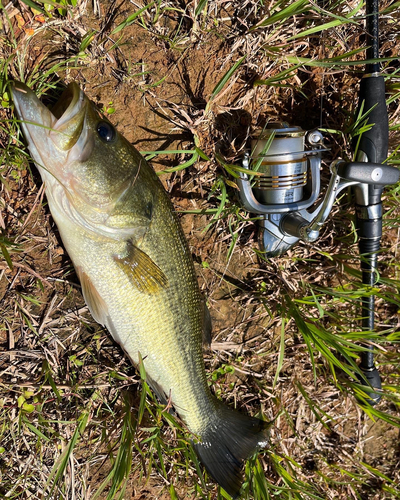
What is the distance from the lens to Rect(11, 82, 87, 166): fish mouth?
1694 mm

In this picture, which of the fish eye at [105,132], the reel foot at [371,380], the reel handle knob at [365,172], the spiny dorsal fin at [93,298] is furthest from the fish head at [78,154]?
the reel foot at [371,380]

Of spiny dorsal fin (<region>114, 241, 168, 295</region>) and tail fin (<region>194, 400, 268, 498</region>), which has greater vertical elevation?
spiny dorsal fin (<region>114, 241, 168, 295</region>)

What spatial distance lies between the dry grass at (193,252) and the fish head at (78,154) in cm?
38

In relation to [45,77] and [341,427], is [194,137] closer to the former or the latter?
[45,77]

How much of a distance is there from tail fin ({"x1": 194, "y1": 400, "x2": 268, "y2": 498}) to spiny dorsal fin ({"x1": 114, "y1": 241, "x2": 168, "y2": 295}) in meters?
0.99

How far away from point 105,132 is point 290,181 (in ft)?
3.63

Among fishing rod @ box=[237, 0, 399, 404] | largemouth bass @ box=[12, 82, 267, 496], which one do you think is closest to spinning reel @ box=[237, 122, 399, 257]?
fishing rod @ box=[237, 0, 399, 404]

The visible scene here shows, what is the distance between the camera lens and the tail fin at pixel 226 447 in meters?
2.35

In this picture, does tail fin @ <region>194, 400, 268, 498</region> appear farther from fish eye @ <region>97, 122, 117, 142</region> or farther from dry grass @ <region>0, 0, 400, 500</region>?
fish eye @ <region>97, 122, 117, 142</region>

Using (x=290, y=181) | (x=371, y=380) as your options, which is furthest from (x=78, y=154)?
(x=371, y=380)

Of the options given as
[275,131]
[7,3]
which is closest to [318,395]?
[275,131]

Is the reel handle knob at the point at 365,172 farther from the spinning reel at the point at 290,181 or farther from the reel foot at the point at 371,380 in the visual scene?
the reel foot at the point at 371,380

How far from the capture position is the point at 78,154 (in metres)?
1.73

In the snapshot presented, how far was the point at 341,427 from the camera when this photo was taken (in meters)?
3.07
